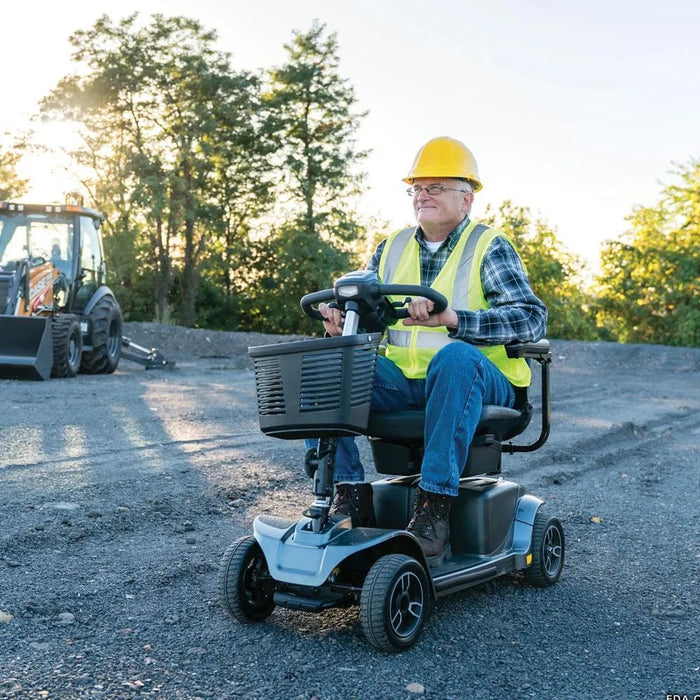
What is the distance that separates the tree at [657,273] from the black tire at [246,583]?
83.8 ft

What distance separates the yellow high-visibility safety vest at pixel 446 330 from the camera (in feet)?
12.9

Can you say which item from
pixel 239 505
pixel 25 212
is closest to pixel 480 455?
pixel 239 505

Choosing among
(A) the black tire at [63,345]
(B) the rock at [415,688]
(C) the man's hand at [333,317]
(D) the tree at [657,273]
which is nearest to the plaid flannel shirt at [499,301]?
(C) the man's hand at [333,317]

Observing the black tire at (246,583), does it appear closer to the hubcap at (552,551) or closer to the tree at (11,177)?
the hubcap at (552,551)

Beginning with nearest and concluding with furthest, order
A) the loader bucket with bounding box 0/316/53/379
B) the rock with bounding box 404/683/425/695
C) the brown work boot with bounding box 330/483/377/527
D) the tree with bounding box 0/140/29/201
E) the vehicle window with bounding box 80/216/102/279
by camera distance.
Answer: the rock with bounding box 404/683/425/695 → the brown work boot with bounding box 330/483/377/527 → the loader bucket with bounding box 0/316/53/379 → the vehicle window with bounding box 80/216/102/279 → the tree with bounding box 0/140/29/201

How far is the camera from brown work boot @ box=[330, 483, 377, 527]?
150 inches

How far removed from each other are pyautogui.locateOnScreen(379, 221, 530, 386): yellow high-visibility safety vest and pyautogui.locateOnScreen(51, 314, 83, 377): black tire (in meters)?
10.4

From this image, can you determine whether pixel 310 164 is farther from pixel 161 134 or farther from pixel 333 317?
pixel 333 317

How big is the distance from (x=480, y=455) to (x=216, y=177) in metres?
31.1

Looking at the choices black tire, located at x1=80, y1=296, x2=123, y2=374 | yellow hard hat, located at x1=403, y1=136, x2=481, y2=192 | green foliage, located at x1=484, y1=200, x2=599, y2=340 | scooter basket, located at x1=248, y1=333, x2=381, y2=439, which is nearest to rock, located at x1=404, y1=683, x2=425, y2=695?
scooter basket, located at x1=248, y1=333, x2=381, y2=439

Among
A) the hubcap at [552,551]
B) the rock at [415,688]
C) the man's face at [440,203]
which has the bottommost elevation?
the rock at [415,688]

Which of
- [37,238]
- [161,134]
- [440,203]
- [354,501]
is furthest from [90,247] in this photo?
[161,134]

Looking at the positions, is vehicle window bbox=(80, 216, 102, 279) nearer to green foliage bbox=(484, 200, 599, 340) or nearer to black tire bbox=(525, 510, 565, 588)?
black tire bbox=(525, 510, 565, 588)

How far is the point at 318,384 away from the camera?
3.25 m
